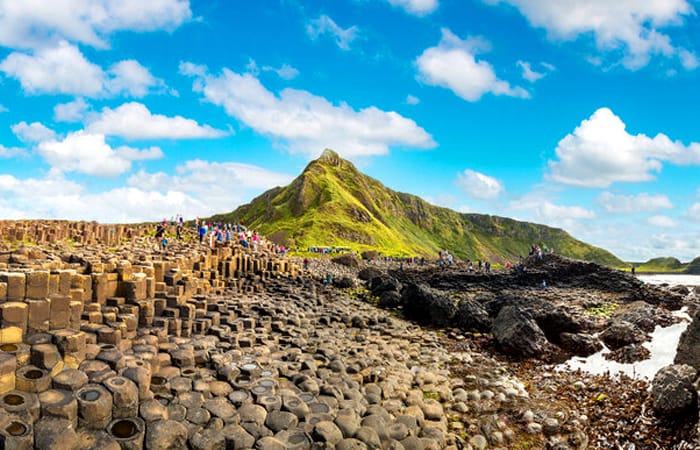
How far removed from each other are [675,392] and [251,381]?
10845 mm

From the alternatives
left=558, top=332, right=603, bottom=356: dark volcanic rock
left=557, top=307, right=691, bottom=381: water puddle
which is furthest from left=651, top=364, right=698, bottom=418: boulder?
left=558, top=332, right=603, bottom=356: dark volcanic rock

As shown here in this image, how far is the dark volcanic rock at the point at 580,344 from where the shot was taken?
1814cm

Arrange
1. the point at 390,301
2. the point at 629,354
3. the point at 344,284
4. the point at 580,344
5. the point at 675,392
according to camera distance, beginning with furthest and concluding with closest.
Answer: the point at 344,284
the point at 390,301
the point at 580,344
the point at 629,354
the point at 675,392

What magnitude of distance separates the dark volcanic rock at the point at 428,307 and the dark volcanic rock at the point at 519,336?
174 inches

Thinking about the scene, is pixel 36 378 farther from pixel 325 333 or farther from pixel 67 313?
pixel 325 333

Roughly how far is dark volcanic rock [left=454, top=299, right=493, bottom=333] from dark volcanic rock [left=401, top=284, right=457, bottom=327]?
Result: 58 cm

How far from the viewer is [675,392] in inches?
440

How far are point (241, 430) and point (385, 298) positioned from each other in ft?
70.2

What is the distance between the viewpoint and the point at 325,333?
18.3m

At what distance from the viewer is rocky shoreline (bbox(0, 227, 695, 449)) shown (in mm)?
7727

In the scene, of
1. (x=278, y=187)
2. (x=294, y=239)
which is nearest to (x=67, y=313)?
(x=294, y=239)

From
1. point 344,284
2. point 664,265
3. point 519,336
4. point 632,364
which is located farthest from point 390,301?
point 664,265

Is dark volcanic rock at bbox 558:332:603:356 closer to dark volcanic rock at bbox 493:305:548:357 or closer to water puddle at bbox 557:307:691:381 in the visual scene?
water puddle at bbox 557:307:691:381

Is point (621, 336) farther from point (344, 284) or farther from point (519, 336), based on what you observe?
point (344, 284)
